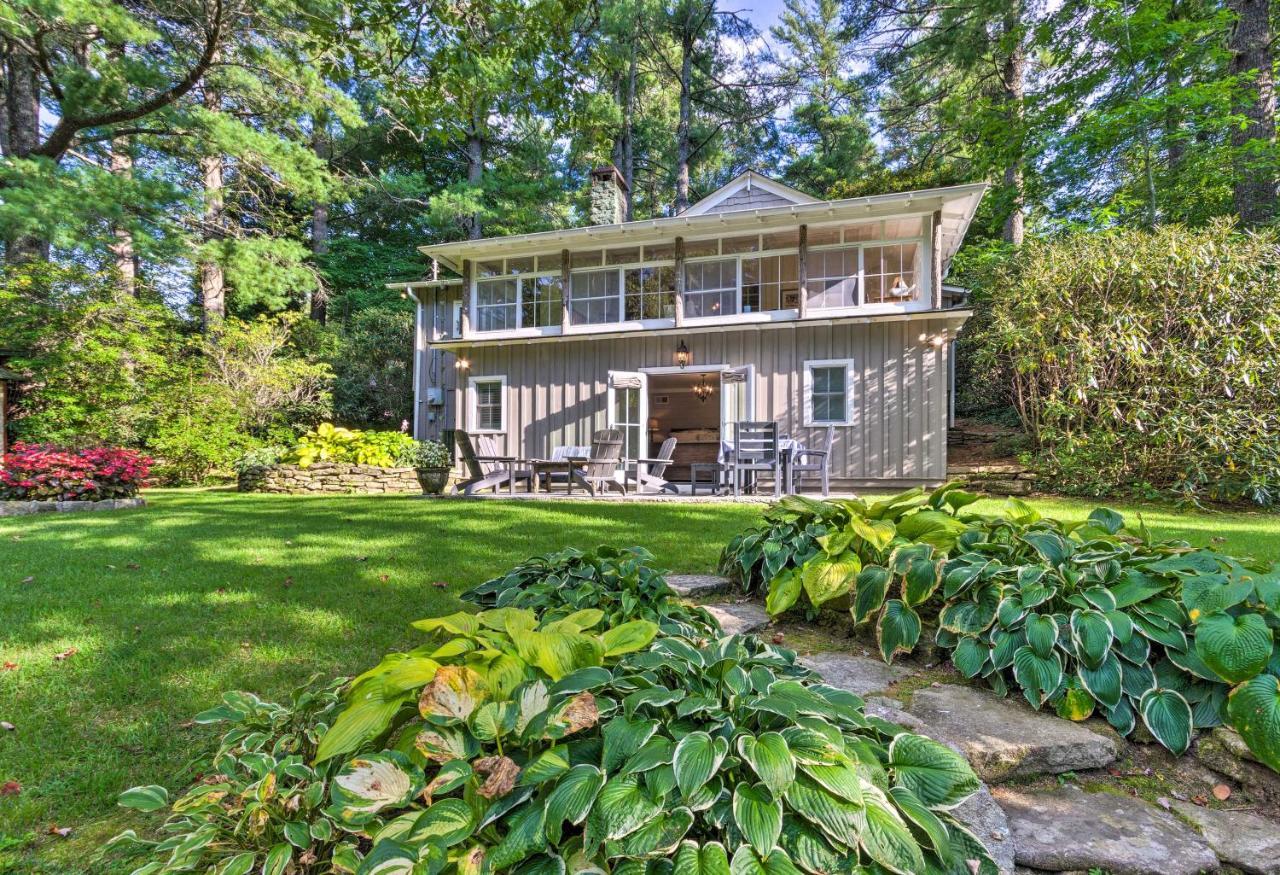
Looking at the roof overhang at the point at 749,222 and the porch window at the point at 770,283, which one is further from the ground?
the roof overhang at the point at 749,222

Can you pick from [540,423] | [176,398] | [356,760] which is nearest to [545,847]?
[356,760]

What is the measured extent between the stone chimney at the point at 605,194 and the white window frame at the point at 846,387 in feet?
18.6

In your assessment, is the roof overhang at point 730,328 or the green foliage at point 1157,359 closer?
the green foliage at point 1157,359

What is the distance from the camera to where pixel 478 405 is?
1195 cm

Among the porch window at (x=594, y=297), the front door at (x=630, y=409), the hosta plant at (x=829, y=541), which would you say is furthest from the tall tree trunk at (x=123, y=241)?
the hosta plant at (x=829, y=541)

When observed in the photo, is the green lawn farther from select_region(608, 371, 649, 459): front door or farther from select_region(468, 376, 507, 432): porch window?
select_region(468, 376, 507, 432): porch window

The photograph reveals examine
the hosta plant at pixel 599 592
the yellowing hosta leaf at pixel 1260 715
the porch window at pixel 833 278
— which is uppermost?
the porch window at pixel 833 278

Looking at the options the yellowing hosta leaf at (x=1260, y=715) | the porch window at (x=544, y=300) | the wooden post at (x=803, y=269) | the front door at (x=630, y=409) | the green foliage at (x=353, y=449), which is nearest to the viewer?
the yellowing hosta leaf at (x=1260, y=715)

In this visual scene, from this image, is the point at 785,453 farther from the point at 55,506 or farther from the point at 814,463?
the point at 55,506

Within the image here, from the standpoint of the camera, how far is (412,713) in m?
1.12

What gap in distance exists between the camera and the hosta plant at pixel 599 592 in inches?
71.1

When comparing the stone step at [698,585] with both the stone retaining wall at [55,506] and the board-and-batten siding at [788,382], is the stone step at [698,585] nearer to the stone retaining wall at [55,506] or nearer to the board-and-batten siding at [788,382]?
the board-and-batten siding at [788,382]

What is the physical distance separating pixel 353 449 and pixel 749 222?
28.7 feet

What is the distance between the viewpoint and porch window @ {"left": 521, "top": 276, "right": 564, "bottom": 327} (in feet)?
38.3
